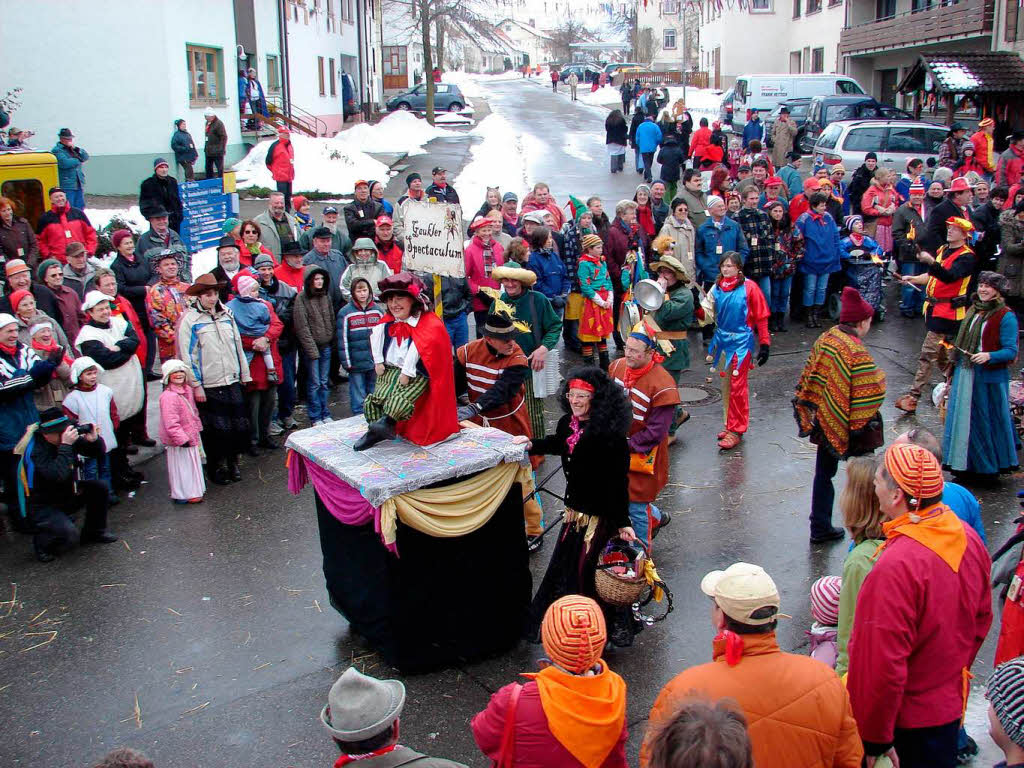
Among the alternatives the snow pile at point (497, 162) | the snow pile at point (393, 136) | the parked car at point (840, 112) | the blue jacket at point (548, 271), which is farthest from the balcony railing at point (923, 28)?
the blue jacket at point (548, 271)

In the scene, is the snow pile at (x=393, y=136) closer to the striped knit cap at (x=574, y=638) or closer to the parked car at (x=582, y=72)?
the striped knit cap at (x=574, y=638)

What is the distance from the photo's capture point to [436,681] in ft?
17.9

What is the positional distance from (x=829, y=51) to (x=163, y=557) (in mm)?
44934

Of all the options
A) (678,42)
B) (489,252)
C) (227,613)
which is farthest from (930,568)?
(678,42)

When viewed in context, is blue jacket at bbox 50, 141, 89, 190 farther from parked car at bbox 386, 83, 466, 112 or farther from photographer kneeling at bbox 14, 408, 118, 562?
parked car at bbox 386, 83, 466, 112

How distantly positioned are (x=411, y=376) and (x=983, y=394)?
5.13m

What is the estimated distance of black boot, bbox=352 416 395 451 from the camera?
5562 millimetres

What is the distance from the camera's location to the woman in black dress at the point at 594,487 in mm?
5402

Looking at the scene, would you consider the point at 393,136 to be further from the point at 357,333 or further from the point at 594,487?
the point at 594,487

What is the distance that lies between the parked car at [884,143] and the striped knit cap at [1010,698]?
19108 mm

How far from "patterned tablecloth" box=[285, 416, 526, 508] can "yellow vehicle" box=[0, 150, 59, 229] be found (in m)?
9.86

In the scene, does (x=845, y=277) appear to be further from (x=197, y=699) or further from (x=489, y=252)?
(x=197, y=699)

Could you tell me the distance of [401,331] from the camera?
18.2 ft

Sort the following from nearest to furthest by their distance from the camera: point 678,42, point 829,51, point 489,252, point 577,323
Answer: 1. point 489,252
2. point 577,323
3. point 829,51
4. point 678,42
